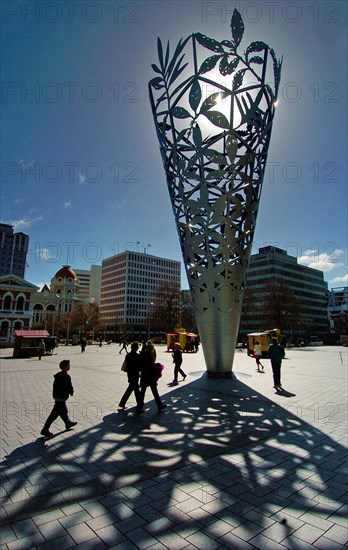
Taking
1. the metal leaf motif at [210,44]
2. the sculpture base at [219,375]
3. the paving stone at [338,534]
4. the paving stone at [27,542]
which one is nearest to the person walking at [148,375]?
the paving stone at [27,542]

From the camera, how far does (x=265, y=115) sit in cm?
1402

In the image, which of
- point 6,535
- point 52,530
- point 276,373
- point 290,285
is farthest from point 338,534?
point 290,285

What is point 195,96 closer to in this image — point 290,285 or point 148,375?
point 148,375

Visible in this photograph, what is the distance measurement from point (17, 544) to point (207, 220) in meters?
11.8

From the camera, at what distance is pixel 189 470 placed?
4445mm

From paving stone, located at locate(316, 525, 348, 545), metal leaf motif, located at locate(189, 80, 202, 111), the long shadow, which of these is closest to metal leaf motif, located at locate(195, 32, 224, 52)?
metal leaf motif, located at locate(189, 80, 202, 111)

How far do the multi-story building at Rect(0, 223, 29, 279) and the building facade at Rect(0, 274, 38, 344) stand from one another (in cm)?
8214

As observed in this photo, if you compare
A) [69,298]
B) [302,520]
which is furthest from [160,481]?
[69,298]

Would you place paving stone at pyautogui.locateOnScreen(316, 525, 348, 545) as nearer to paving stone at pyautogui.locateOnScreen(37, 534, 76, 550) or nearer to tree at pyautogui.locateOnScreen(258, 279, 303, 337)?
paving stone at pyautogui.locateOnScreen(37, 534, 76, 550)

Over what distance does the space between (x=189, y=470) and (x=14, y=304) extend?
59.8 metres

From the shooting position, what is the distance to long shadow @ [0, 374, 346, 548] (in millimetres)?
3463

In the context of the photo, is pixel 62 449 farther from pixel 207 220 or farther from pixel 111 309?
pixel 111 309

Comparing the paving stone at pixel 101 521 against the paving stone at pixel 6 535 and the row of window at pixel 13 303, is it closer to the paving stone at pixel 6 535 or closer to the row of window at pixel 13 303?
the paving stone at pixel 6 535

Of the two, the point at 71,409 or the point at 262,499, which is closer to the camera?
the point at 262,499
